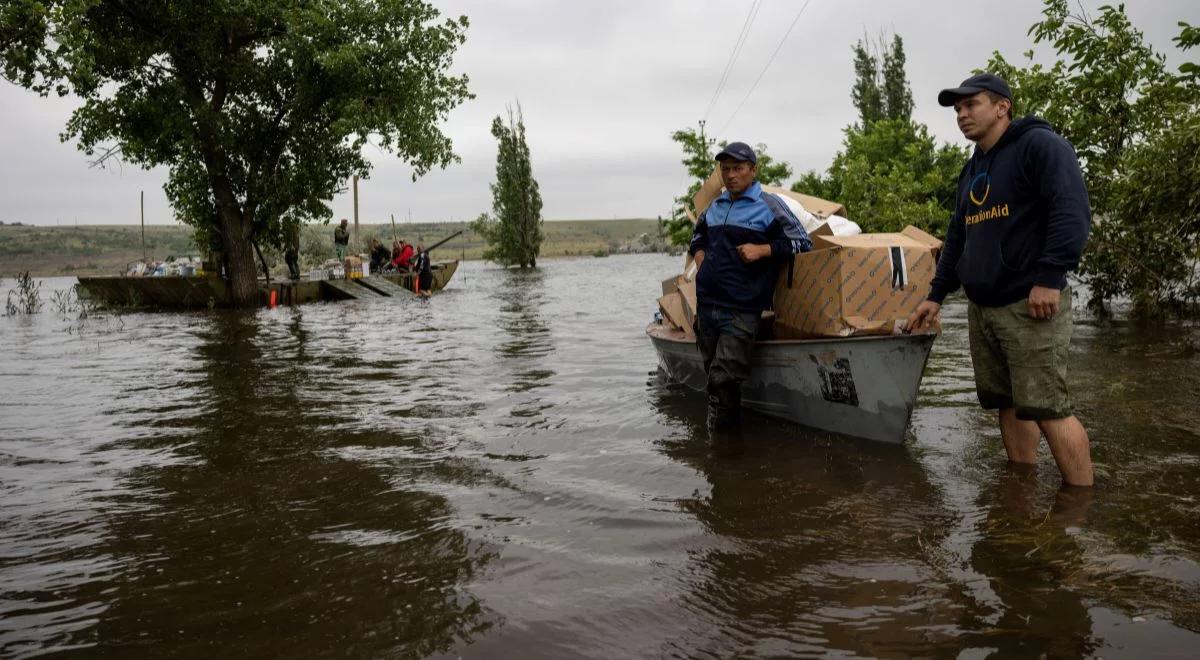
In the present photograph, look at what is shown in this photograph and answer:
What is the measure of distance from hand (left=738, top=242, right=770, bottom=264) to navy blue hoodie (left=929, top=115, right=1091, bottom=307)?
149 cm

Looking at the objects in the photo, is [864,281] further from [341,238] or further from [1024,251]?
[341,238]

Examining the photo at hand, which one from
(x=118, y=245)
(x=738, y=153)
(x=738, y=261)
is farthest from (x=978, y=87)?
(x=118, y=245)

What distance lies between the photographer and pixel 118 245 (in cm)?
9962

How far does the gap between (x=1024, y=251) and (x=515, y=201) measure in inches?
2341

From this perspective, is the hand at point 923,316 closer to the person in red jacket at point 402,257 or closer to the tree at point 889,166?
the tree at point 889,166

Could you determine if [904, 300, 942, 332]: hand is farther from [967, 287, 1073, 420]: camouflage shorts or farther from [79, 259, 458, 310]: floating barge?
[79, 259, 458, 310]: floating barge

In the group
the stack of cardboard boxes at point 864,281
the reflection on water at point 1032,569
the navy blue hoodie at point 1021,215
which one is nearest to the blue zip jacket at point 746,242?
the stack of cardboard boxes at point 864,281

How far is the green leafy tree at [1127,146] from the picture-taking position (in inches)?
373

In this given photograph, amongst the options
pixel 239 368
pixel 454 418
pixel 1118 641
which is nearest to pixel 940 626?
pixel 1118 641

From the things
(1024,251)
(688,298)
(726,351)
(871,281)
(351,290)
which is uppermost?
(1024,251)

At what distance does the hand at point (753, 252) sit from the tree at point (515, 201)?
5701 centimetres

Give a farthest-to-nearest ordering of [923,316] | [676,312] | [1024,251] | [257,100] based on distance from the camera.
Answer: [257,100], [676,312], [923,316], [1024,251]

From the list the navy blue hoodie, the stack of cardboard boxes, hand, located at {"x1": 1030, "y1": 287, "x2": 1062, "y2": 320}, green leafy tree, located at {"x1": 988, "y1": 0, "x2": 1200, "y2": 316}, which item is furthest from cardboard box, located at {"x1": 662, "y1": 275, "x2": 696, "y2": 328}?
green leafy tree, located at {"x1": 988, "y1": 0, "x2": 1200, "y2": 316}

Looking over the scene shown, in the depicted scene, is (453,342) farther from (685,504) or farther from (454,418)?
(685,504)
